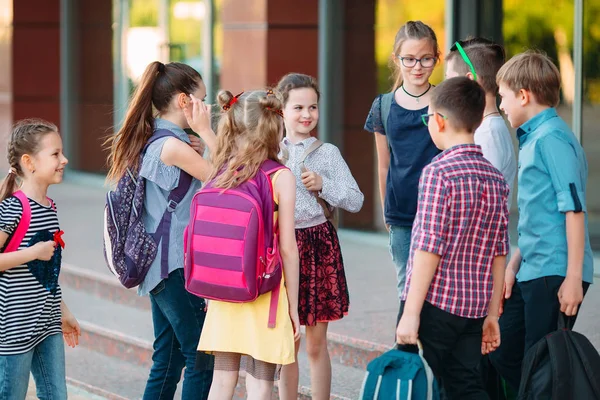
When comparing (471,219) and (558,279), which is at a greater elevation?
(471,219)

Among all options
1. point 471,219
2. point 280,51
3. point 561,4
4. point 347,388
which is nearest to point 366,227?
point 280,51

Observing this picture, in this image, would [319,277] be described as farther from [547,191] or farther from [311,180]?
[547,191]

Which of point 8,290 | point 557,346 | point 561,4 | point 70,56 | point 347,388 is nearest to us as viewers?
point 557,346

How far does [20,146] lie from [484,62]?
6.34 feet

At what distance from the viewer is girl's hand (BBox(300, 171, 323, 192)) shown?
4.25 meters

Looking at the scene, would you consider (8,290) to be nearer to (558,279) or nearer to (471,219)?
(471,219)

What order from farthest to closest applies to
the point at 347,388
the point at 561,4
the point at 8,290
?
the point at 561,4 < the point at 347,388 < the point at 8,290

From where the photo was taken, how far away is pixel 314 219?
4.36m

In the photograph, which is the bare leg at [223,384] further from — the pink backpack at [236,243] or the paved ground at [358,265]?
the paved ground at [358,265]

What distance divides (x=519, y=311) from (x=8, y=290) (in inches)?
79.8

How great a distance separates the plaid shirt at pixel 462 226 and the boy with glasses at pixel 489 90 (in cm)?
55

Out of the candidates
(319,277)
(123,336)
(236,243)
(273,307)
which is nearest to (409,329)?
(273,307)

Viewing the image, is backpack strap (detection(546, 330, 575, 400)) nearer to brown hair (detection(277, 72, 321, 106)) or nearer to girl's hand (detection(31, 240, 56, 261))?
brown hair (detection(277, 72, 321, 106))

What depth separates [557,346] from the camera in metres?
3.69
